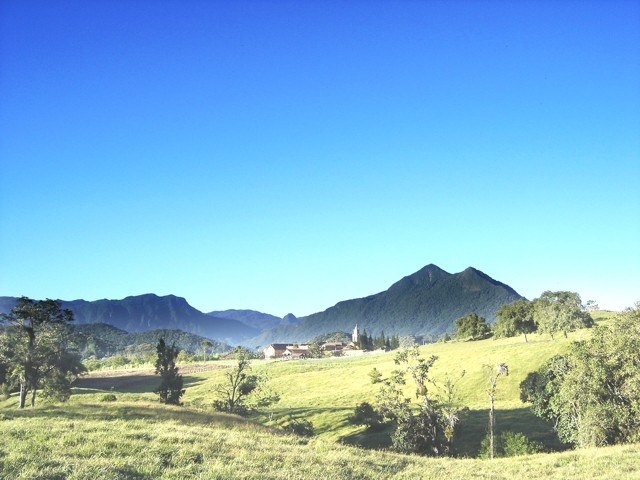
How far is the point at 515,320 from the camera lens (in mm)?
125125

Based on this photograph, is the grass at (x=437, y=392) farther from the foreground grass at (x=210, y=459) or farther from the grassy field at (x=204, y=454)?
the foreground grass at (x=210, y=459)

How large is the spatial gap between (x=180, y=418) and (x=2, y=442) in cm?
1931

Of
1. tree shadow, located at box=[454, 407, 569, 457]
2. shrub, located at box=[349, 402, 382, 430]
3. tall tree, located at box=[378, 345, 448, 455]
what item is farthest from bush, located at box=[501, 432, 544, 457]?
shrub, located at box=[349, 402, 382, 430]

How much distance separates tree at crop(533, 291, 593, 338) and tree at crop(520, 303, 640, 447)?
171ft

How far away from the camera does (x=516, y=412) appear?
2507 inches

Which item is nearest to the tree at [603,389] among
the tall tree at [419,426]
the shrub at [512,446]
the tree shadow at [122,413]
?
the shrub at [512,446]

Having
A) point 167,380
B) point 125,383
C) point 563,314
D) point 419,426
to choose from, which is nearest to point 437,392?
point 419,426

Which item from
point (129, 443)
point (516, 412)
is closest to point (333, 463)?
point (129, 443)

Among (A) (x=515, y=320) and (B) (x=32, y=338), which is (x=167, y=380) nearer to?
(B) (x=32, y=338)

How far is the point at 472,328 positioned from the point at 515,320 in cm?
3911

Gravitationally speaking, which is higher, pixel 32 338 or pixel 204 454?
pixel 32 338

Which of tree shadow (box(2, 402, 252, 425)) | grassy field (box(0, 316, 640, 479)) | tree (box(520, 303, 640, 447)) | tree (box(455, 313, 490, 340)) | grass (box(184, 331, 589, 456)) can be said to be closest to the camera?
grassy field (box(0, 316, 640, 479))

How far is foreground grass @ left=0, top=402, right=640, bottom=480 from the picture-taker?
17.6 m

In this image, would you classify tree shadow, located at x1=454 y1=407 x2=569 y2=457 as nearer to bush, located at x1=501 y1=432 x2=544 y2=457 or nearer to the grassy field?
the grassy field
